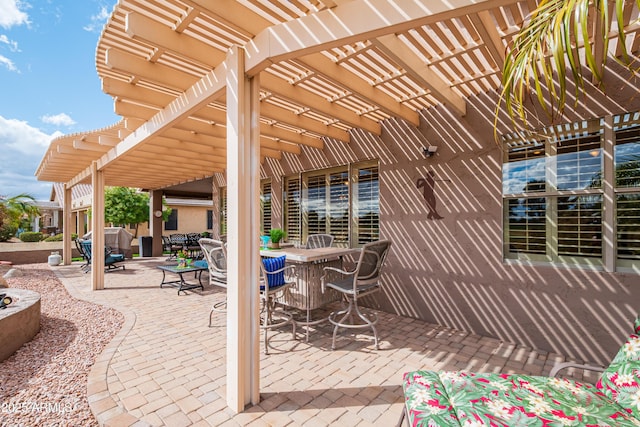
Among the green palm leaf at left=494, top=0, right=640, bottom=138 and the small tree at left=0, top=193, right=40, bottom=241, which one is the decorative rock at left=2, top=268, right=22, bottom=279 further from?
the green palm leaf at left=494, top=0, right=640, bottom=138

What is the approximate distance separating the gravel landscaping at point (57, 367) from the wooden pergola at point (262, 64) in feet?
4.48

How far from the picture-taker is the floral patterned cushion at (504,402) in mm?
1470

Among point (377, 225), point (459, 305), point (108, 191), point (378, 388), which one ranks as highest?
point (108, 191)

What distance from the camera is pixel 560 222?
11.4 ft

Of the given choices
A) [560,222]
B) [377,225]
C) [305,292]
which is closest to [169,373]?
[305,292]

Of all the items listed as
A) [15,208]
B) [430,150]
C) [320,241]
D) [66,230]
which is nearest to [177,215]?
[15,208]

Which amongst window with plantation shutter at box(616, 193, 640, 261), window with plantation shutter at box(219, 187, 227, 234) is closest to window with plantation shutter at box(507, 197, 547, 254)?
window with plantation shutter at box(616, 193, 640, 261)

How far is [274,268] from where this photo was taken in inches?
138

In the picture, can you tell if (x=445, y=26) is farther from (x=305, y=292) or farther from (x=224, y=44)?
(x=305, y=292)

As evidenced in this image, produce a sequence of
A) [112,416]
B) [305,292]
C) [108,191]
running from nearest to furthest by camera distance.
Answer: [112,416], [305,292], [108,191]

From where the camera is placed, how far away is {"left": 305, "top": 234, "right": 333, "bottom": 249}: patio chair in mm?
5304

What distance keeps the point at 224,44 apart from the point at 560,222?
4309 mm

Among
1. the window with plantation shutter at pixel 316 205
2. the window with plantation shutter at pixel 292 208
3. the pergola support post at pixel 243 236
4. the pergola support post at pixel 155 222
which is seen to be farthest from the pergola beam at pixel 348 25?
the pergola support post at pixel 155 222

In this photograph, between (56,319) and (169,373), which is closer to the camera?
(169,373)
